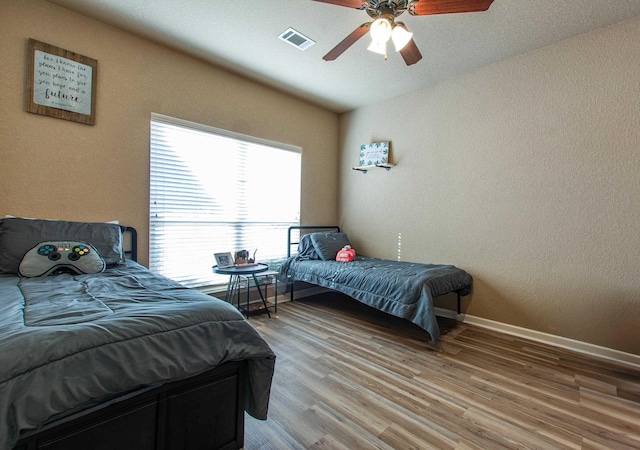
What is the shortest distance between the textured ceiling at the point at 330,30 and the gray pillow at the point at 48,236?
176cm

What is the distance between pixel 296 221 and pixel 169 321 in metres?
3.18

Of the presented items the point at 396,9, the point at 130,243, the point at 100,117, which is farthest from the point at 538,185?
the point at 100,117

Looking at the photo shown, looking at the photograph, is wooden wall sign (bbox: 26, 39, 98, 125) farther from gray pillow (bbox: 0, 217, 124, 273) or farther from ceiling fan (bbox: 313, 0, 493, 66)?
ceiling fan (bbox: 313, 0, 493, 66)

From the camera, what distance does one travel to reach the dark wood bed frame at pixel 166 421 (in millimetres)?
952

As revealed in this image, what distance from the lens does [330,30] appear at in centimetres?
264

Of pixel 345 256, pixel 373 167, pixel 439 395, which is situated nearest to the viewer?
pixel 439 395

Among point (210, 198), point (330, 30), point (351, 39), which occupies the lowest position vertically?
point (210, 198)

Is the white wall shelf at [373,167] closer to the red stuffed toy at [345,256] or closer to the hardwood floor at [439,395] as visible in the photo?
the red stuffed toy at [345,256]

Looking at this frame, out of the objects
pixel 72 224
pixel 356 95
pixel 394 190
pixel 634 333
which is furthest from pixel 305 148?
pixel 634 333

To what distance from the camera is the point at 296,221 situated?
431cm

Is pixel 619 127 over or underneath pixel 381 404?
over

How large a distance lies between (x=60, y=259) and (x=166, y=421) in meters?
1.50

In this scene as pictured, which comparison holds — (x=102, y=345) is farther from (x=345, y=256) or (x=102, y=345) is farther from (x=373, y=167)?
(x=373, y=167)

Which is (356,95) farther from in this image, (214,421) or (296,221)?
(214,421)
